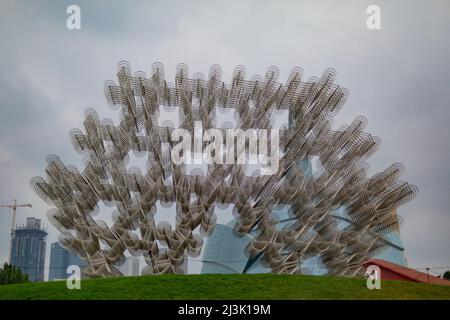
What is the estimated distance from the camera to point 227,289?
20562 mm

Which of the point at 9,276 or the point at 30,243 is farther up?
the point at 30,243

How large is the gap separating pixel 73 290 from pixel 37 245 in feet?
308

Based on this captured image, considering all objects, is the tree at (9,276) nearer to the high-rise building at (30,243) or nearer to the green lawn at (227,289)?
the green lawn at (227,289)

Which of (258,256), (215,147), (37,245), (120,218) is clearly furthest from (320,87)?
(37,245)

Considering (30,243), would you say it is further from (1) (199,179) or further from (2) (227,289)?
(2) (227,289)

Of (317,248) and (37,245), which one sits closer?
(317,248)

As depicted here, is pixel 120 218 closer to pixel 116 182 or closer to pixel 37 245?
pixel 116 182

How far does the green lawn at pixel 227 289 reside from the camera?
19734mm

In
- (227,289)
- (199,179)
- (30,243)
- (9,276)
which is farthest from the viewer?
(30,243)

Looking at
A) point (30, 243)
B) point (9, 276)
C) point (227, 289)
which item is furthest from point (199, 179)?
point (30, 243)

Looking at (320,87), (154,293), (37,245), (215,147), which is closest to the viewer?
(154,293)

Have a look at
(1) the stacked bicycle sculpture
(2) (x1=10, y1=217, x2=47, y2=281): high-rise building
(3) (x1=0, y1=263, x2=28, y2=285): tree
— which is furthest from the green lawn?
(2) (x1=10, y1=217, x2=47, y2=281): high-rise building

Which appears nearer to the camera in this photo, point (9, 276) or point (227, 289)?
point (227, 289)

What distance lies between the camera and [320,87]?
29891mm
